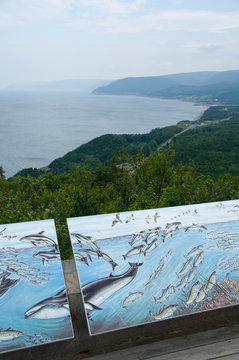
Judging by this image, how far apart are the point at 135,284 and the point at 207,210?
1.40m

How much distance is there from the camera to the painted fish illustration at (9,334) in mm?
1993

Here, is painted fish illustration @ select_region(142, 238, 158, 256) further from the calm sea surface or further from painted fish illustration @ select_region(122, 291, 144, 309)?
the calm sea surface

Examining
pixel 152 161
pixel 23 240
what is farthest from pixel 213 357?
pixel 152 161

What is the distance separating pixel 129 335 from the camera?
2.51 meters

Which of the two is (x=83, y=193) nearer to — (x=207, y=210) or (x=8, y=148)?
(x=207, y=210)

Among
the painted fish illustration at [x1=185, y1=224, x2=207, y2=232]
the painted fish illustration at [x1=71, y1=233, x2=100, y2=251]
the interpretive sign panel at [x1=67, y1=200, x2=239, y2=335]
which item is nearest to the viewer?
the interpretive sign panel at [x1=67, y1=200, x2=239, y2=335]

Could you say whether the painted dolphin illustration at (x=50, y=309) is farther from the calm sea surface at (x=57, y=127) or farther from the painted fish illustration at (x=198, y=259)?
the calm sea surface at (x=57, y=127)

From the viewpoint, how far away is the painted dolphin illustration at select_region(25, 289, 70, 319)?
213cm

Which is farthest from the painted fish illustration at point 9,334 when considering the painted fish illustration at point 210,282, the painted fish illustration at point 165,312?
the painted fish illustration at point 210,282

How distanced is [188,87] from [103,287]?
14802 centimetres

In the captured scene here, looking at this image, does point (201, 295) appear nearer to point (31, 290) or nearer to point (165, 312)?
point (165, 312)

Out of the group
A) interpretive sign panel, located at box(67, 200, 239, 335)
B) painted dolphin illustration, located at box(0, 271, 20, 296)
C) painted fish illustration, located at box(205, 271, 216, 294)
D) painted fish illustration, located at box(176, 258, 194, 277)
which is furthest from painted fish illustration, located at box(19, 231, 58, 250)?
painted fish illustration, located at box(205, 271, 216, 294)

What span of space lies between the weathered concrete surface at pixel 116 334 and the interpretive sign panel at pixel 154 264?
379mm

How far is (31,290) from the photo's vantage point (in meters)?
2.32
